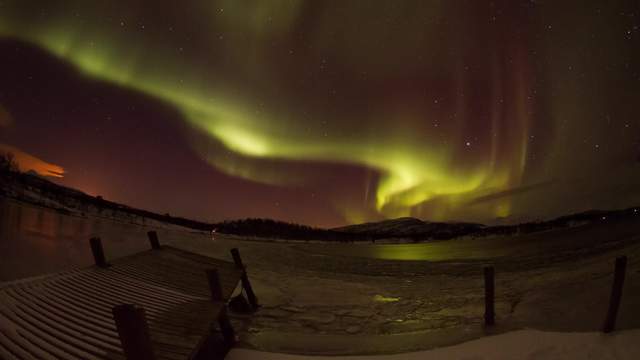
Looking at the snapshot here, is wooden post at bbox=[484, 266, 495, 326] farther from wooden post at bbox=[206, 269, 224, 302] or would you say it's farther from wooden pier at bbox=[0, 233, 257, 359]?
wooden post at bbox=[206, 269, 224, 302]

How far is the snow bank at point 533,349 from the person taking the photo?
25.9ft

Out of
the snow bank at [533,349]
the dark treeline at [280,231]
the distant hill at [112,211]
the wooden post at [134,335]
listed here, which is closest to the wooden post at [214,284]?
the snow bank at [533,349]

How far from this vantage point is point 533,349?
27.4ft

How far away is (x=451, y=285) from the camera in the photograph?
2089 cm

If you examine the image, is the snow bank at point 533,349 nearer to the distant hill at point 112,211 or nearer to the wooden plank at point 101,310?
the wooden plank at point 101,310

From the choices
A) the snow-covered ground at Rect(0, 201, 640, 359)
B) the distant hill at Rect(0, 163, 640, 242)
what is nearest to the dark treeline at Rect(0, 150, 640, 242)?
the distant hill at Rect(0, 163, 640, 242)

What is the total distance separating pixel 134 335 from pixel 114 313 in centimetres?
34

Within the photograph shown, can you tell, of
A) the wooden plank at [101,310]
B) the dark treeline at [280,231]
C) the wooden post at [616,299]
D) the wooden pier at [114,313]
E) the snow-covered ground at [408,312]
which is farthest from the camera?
the dark treeline at [280,231]

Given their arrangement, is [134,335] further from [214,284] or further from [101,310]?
[214,284]

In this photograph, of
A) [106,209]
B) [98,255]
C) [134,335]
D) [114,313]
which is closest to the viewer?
[114,313]

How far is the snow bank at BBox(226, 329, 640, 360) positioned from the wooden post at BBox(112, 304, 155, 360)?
210 inches

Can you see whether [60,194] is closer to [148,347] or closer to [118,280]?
[118,280]

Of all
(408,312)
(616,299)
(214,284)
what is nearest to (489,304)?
(616,299)

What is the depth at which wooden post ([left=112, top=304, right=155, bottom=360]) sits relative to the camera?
370 cm
